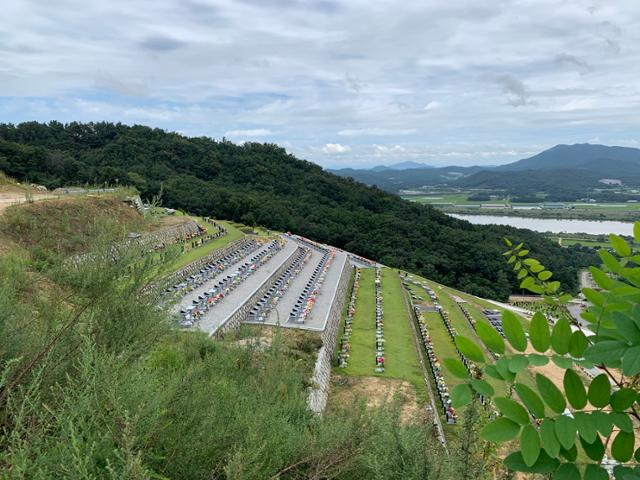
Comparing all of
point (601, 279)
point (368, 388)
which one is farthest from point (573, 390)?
point (368, 388)

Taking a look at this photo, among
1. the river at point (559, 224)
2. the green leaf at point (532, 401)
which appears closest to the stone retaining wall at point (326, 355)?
the green leaf at point (532, 401)

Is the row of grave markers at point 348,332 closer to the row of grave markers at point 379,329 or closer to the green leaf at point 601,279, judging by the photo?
the row of grave markers at point 379,329

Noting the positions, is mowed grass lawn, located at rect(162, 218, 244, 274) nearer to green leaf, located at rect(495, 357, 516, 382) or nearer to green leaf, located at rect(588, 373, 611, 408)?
green leaf, located at rect(495, 357, 516, 382)

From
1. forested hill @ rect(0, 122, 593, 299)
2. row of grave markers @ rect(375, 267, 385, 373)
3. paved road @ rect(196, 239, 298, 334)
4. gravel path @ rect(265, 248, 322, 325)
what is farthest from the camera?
forested hill @ rect(0, 122, 593, 299)

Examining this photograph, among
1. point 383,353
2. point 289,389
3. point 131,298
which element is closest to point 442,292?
point 383,353

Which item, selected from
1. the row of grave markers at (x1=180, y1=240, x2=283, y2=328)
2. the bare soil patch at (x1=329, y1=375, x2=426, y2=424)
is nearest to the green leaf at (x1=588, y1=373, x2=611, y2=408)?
the bare soil patch at (x1=329, y1=375, x2=426, y2=424)

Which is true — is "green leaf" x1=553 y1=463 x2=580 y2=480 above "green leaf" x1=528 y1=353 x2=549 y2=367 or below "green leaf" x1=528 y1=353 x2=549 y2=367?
below
